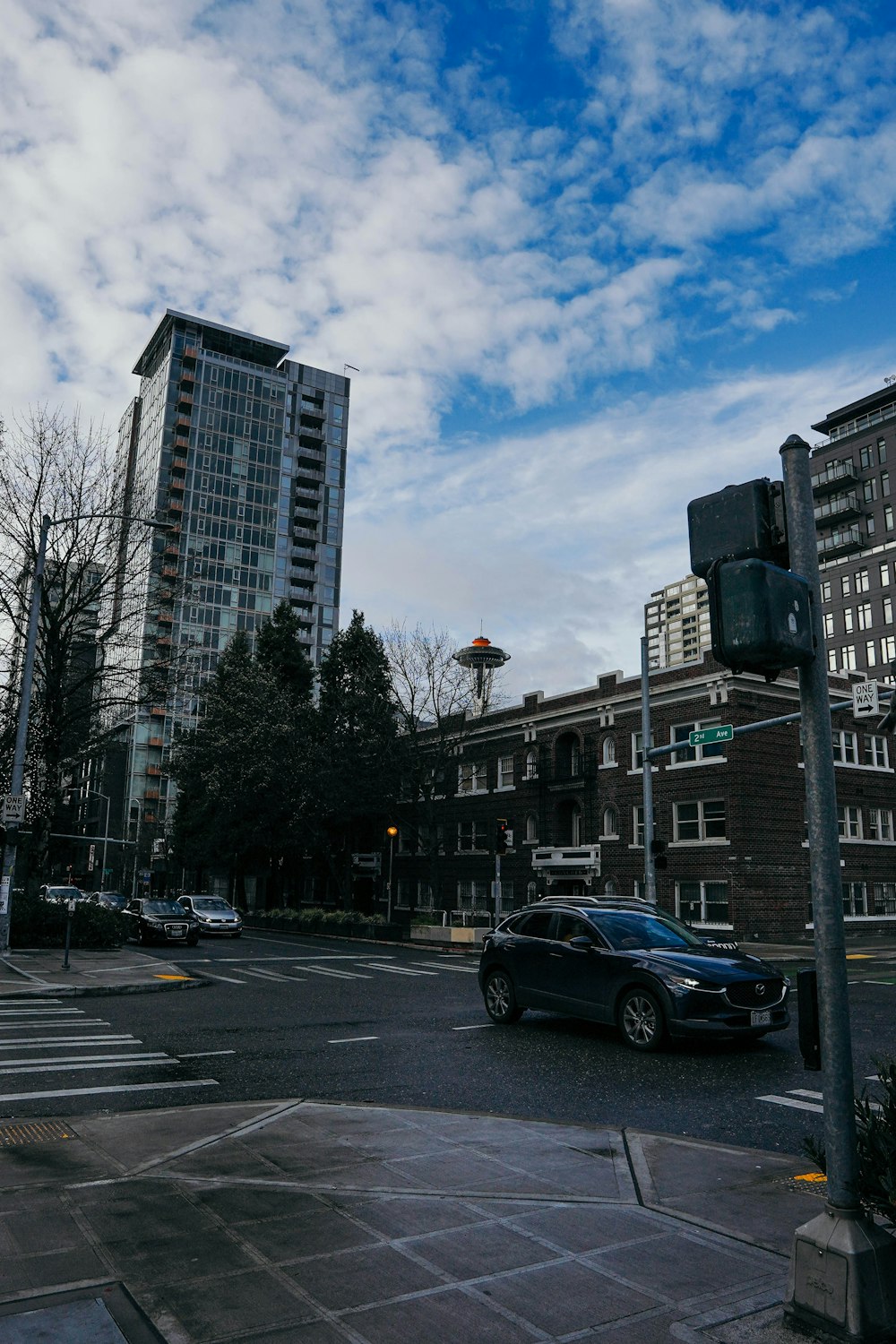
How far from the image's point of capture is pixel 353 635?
171 feet

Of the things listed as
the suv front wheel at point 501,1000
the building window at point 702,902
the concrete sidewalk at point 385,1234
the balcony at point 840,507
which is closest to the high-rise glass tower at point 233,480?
the balcony at point 840,507

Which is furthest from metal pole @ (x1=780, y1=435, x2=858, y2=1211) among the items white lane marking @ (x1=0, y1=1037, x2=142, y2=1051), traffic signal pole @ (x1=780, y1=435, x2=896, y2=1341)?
white lane marking @ (x1=0, y1=1037, x2=142, y2=1051)

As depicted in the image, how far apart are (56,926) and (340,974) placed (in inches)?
359

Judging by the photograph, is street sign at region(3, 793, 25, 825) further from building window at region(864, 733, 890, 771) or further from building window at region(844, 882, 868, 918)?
building window at region(864, 733, 890, 771)

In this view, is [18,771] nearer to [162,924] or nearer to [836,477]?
[162,924]

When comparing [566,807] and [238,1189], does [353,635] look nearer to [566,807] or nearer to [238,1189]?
[566,807]

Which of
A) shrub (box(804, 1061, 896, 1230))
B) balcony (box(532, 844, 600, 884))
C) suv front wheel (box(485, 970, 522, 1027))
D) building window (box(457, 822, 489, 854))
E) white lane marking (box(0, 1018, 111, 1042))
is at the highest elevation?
building window (box(457, 822, 489, 854))

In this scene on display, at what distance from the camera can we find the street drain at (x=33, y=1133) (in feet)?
21.8

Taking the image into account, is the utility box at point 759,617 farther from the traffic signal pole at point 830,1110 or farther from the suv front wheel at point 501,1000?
the suv front wheel at point 501,1000

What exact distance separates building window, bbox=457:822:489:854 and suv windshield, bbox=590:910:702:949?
35.7m

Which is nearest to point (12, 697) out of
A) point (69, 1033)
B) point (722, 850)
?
point (69, 1033)

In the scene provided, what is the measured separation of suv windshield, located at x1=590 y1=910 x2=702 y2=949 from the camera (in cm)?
1160

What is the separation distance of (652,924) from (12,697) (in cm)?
2230

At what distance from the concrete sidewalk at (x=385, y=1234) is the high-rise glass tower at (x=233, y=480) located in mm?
93400
